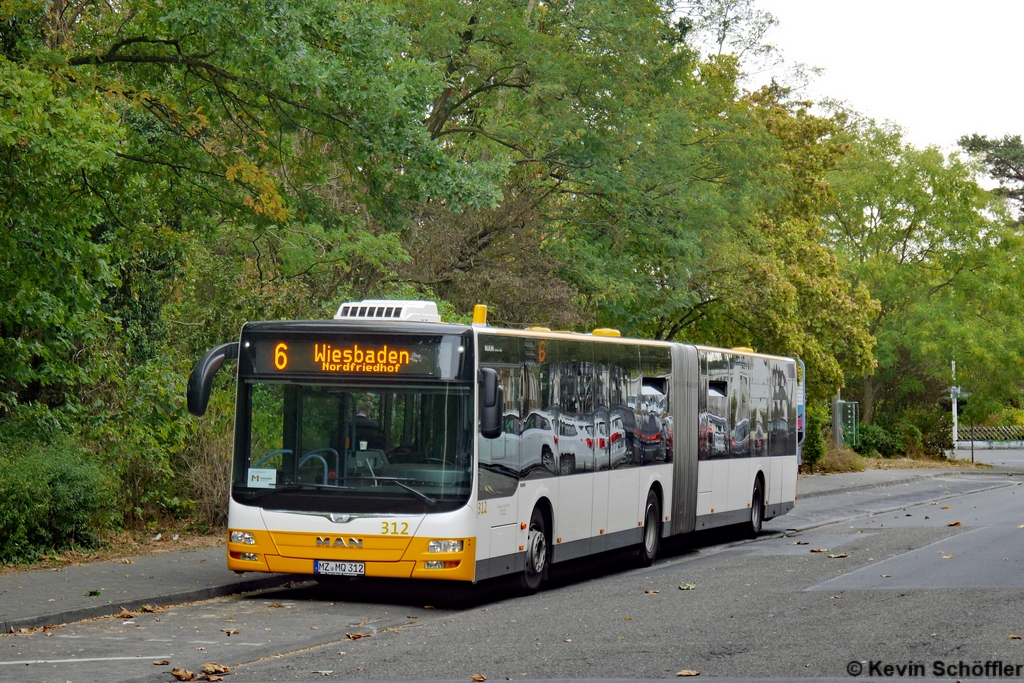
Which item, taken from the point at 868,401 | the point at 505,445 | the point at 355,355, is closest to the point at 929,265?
the point at 868,401

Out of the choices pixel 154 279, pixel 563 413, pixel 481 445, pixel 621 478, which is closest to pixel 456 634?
pixel 481 445

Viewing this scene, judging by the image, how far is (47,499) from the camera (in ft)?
50.8

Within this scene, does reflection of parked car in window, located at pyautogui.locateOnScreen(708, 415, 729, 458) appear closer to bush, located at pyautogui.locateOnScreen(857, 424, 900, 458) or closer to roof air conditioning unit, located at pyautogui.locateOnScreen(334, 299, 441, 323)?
roof air conditioning unit, located at pyautogui.locateOnScreen(334, 299, 441, 323)

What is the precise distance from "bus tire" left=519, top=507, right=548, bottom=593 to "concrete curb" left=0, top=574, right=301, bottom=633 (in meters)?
2.65

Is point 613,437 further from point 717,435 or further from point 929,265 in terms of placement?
point 929,265

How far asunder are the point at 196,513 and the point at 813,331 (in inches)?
977

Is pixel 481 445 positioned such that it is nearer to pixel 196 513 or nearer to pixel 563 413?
pixel 563 413

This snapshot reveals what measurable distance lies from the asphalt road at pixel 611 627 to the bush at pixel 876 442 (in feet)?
110

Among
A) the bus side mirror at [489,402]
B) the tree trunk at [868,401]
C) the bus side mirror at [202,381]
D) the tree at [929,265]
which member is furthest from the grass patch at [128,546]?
the tree trunk at [868,401]

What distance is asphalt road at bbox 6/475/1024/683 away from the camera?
9.49m

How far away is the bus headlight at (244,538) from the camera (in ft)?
44.3

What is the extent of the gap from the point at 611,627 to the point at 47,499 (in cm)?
725

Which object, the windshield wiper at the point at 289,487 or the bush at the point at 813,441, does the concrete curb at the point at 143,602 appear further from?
the bush at the point at 813,441

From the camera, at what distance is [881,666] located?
9.27m
